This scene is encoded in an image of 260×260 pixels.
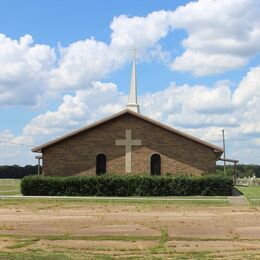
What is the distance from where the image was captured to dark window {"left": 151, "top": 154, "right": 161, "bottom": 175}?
1569 inches

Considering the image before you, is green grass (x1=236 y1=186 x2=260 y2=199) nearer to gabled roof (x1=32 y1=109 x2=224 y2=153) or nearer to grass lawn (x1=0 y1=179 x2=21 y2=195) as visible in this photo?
gabled roof (x1=32 y1=109 x2=224 y2=153)

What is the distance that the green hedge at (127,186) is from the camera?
36.0 m

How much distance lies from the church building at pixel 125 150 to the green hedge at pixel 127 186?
9.08 feet

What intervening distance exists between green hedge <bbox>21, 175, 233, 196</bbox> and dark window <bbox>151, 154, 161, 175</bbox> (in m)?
3.45

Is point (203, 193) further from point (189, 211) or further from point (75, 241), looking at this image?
point (75, 241)

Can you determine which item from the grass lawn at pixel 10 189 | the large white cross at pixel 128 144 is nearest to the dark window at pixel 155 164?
the large white cross at pixel 128 144

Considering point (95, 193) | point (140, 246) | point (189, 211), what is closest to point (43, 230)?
point (140, 246)

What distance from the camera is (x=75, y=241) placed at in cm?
1449

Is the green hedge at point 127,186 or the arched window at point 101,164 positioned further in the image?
the arched window at point 101,164

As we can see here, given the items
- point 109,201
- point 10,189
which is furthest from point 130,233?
point 10,189

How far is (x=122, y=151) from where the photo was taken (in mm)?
39781

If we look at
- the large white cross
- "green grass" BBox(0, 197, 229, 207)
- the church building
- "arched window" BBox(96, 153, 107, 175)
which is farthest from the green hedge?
"green grass" BBox(0, 197, 229, 207)

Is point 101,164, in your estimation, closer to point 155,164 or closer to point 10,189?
point 155,164

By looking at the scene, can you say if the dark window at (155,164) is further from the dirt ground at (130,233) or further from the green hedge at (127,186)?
the dirt ground at (130,233)
